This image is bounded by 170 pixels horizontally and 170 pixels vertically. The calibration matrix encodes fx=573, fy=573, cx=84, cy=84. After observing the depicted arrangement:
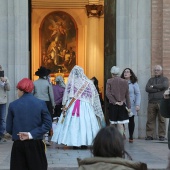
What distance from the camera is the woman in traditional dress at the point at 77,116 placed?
11828 mm

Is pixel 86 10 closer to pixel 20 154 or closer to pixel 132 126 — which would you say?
pixel 132 126

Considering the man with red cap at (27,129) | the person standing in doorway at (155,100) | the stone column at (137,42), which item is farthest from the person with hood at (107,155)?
the stone column at (137,42)

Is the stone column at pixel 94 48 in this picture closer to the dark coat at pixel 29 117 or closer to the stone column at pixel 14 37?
the stone column at pixel 14 37

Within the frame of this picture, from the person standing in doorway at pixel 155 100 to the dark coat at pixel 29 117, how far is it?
7.38 m

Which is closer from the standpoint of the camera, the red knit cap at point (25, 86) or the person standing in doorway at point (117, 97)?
the red knit cap at point (25, 86)

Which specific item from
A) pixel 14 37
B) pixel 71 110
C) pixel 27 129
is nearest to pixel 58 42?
pixel 14 37

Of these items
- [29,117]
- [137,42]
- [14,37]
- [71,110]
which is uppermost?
[14,37]

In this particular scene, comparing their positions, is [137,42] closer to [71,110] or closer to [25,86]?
[71,110]

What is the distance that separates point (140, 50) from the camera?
47.7ft

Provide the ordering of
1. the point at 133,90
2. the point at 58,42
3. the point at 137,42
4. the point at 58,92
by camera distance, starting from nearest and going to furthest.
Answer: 1. the point at 133,90
2. the point at 58,92
3. the point at 137,42
4. the point at 58,42

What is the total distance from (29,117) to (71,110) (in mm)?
5284

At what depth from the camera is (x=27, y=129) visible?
6617 millimetres

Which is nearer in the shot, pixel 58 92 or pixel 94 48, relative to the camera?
pixel 58 92

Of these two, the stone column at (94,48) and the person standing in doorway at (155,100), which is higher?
the stone column at (94,48)
